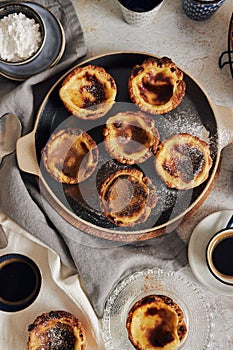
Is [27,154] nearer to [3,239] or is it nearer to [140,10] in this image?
[3,239]

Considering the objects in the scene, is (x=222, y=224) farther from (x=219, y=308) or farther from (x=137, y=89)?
(x=137, y=89)

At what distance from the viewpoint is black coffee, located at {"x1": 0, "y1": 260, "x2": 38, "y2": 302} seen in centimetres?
257

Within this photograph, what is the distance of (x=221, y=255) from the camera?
2.50 meters

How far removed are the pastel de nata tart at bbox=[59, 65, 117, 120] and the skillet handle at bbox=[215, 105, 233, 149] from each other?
0.42 meters

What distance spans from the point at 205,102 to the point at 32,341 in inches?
44.9

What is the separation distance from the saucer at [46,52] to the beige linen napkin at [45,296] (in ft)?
1.85

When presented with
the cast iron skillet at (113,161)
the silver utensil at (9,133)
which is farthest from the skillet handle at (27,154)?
the silver utensil at (9,133)

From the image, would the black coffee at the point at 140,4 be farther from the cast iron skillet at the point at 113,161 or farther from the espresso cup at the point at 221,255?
the espresso cup at the point at 221,255

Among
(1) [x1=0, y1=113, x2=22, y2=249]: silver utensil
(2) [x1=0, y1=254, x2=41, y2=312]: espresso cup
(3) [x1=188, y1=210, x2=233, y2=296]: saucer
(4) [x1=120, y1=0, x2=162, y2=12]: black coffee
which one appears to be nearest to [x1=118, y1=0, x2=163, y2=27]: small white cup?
(4) [x1=120, y1=0, x2=162, y2=12]: black coffee

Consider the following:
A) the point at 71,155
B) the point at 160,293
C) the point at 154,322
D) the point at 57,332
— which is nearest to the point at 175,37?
the point at 71,155

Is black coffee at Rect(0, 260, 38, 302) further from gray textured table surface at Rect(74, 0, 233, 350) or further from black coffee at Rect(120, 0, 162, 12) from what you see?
black coffee at Rect(120, 0, 162, 12)

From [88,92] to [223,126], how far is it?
1.79 ft

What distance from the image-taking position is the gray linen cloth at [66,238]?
100 inches

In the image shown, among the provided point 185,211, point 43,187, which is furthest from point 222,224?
point 43,187
